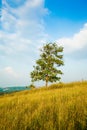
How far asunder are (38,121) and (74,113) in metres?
1.10

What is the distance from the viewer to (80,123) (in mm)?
3785

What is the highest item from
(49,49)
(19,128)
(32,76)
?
(49,49)

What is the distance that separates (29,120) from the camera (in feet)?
13.5

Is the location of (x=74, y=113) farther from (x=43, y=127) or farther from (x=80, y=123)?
(x=43, y=127)

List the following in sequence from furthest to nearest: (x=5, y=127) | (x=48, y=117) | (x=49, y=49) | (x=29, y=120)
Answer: (x=49, y=49) < (x=48, y=117) < (x=29, y=120) < (x=5, y=127)

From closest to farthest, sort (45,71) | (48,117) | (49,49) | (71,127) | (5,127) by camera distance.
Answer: (71,127), (5,127), (48,117), (45,71), (49,49)

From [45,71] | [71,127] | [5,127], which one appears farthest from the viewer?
[45,71]

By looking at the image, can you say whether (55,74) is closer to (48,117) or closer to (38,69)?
(38,69)

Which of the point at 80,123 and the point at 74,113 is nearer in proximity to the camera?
the point at 80,123

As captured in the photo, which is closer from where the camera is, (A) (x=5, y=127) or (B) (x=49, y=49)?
(A) (x=5, y=127)

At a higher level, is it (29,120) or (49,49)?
(49,49)

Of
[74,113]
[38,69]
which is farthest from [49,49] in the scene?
[74,113]

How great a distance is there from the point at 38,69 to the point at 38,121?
93.9ft

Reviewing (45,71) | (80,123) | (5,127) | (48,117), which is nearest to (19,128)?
(5,127)
